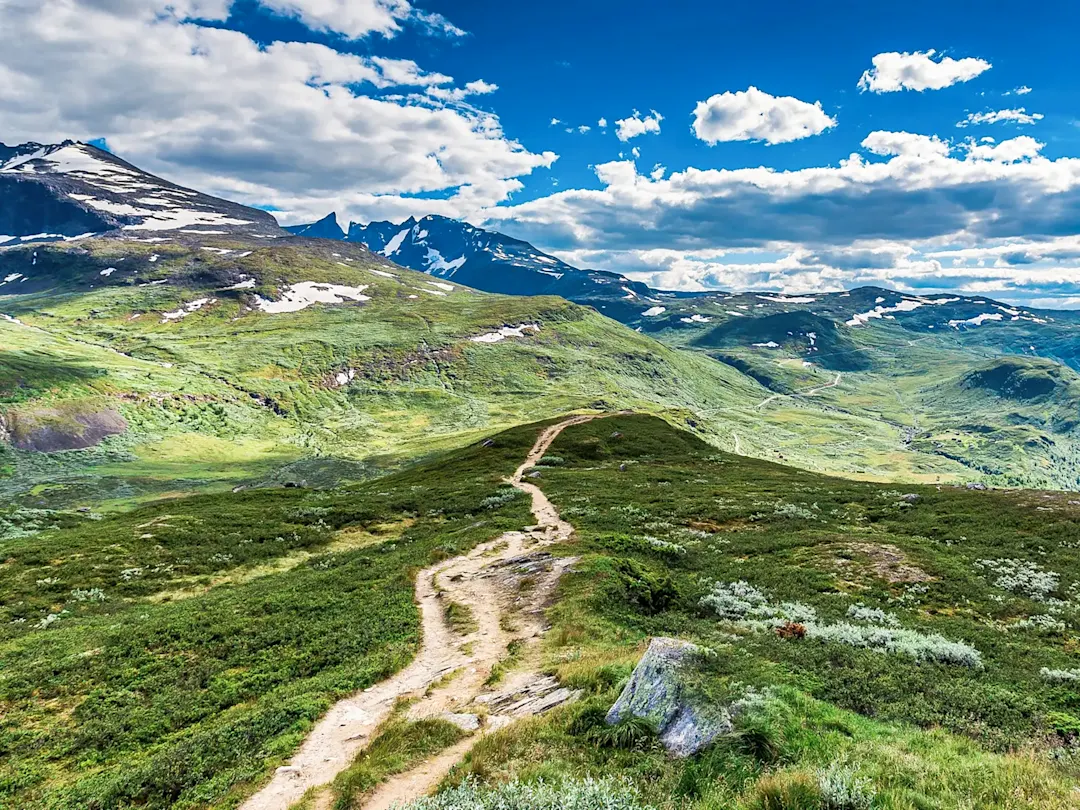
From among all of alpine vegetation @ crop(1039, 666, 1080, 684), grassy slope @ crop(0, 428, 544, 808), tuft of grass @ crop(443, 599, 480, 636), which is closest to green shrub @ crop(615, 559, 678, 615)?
tuft of grass @ crop(443, 599, 480, 636)

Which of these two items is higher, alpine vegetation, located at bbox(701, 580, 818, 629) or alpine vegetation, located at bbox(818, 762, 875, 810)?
alpine vegetation, located at bbox(818, 762, 875, 810)

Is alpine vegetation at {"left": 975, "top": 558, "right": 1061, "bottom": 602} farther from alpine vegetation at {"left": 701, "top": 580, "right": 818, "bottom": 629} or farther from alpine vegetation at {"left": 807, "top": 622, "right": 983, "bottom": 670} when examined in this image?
alpine vegetation at {"left": 701, "top": 580, "right": 818, "bottom": 629}

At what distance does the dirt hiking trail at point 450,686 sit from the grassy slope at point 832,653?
4.99ft

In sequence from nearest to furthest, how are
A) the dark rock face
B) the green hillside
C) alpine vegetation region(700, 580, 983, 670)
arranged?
the green hillside, alpine vegetation region(700, 580, 983, 670), the dark rock face

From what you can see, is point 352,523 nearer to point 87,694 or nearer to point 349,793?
point 87,694

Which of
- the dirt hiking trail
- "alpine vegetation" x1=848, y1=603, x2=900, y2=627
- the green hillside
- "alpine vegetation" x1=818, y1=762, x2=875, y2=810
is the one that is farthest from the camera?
"alpine vegetation" x1=848, y1=603, x2=900, y2=627

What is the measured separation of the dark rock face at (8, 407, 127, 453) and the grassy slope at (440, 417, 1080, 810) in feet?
595

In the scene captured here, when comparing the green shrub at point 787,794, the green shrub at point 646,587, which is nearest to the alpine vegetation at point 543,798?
the green shrub at point 787,794

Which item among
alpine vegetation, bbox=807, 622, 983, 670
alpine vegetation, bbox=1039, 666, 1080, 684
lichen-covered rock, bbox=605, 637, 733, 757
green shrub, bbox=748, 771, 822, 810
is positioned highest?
green shrub, bbox=748, 771, 822, 810

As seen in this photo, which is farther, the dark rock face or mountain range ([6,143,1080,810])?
the dark rock face

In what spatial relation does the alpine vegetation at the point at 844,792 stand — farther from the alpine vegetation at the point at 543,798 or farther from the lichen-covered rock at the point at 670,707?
the lichen-covered rock at the point at 670,707

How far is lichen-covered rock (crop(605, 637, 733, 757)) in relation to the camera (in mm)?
12641

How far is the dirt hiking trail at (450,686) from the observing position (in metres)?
14.1

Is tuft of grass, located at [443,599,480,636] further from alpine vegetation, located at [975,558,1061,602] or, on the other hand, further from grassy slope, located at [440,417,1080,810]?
alpine vegetation, located at [975,558,1061,602]
